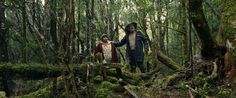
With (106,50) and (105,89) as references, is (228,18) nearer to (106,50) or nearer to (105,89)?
(105,89)

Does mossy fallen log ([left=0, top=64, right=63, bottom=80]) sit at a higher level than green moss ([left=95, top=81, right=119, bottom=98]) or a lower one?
higher

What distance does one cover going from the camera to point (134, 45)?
45.1 ft

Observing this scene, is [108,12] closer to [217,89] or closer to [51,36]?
[51,36]

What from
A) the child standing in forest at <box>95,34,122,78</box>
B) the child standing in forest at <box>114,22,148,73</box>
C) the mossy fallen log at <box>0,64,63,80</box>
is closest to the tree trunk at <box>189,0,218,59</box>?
the child standing in forest at <box>114,22,148,73</box>

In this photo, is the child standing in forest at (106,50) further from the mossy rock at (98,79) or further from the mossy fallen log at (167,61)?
the mossy rock at (98,79)

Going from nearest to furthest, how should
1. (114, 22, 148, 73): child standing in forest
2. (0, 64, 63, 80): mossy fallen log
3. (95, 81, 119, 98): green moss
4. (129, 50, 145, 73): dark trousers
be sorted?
(95, 81, 119, 98): green moss, (0, 64, 63, 80): mossy fallen log, (114, 22, 148, 73): child standing in forest, (129, 50, 145, 73): dark trousers

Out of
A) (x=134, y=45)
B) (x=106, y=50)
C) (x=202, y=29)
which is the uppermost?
(x=202, y=29)

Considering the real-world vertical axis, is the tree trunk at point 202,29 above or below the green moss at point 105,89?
above

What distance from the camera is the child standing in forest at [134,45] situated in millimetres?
13555

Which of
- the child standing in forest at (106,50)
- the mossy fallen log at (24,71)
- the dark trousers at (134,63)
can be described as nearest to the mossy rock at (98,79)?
the mossy fallen log at (24,71)

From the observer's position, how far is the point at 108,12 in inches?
997

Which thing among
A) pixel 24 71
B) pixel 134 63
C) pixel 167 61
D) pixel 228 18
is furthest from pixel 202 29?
pixel 24 71

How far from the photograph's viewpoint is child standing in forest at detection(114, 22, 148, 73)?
1355cm

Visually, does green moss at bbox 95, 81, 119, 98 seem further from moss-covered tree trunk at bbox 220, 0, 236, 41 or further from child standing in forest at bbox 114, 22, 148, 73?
child standing in forest at bbox 114, 22, 148, 73
